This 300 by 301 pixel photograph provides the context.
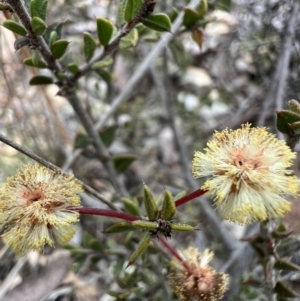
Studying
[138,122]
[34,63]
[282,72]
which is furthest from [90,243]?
[138,122]

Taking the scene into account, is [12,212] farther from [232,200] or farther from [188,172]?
[188,172]

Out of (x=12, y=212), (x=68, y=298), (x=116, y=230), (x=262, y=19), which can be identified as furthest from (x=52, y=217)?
(x=262, y=19)

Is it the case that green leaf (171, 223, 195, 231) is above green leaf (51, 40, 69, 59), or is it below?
below

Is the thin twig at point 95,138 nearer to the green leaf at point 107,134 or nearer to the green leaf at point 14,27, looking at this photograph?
the green leaf at point 107,134

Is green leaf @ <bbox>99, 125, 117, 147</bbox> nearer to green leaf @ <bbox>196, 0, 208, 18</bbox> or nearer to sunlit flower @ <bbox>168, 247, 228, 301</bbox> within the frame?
green leaf @ <bbox>196, 0, 208, 18</bbox>

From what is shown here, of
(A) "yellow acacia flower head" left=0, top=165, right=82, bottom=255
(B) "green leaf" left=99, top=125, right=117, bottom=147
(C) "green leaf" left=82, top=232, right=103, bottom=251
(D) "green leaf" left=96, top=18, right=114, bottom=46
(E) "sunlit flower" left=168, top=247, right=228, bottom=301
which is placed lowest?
(C) "green leaf" left=82, top=232, right=103, bottom=251

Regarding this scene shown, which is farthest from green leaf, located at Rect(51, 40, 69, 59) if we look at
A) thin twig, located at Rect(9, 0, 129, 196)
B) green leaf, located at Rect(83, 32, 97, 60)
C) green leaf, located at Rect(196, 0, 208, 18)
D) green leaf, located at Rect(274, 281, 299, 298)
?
green leaf, located at Rect(274, 281, 299, 298)

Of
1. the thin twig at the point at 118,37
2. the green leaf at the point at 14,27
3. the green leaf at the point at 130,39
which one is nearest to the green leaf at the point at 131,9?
the thin twig at the point at 118,37
